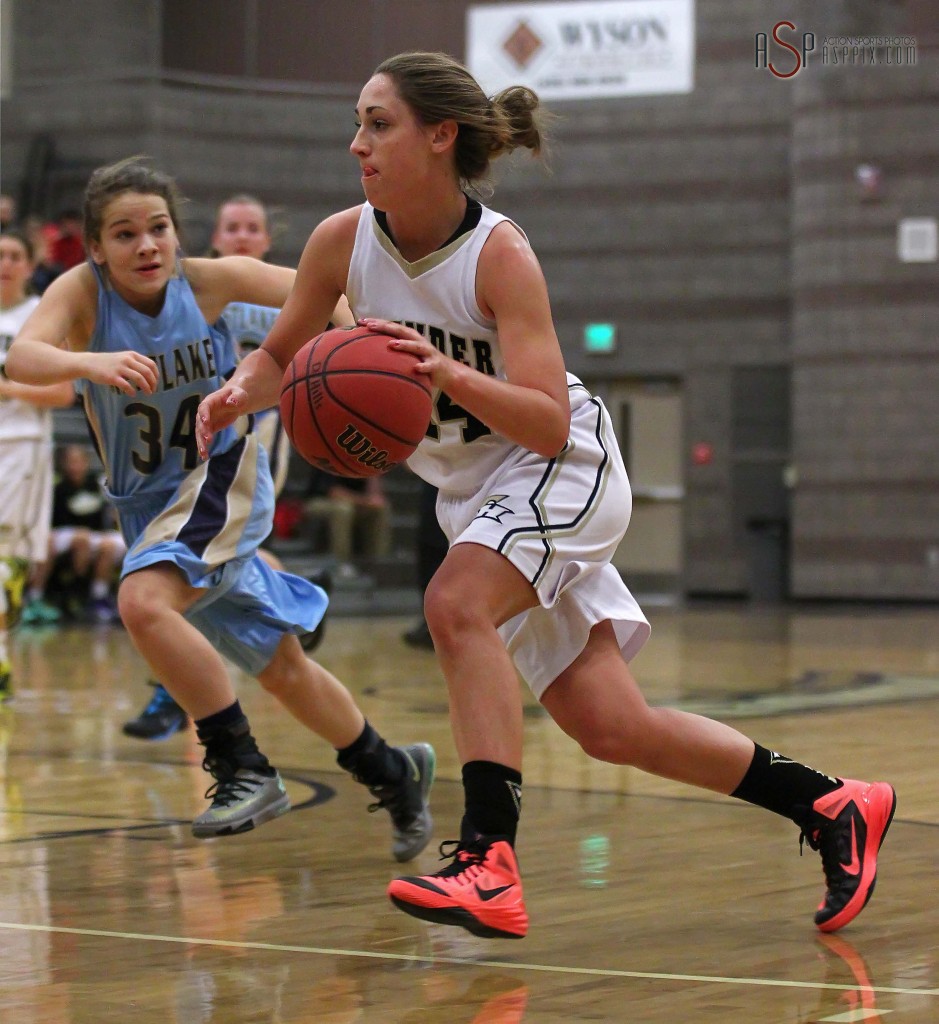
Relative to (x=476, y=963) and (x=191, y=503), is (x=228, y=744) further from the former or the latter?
(x=476, y=963)

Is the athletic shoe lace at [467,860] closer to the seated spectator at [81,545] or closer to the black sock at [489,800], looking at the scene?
the black sock at [489,800]

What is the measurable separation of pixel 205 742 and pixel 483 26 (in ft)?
42.4

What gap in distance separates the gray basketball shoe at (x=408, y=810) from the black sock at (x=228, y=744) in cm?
28

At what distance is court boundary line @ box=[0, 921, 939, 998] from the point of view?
8.76 ft

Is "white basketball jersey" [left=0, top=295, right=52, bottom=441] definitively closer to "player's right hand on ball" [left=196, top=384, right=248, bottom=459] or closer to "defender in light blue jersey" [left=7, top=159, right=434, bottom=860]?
"defender in light blue jersey" [left=7, top=159, right=434, bottom=860]

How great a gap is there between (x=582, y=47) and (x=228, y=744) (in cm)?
1277

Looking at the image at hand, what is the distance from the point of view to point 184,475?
3994 millimetres

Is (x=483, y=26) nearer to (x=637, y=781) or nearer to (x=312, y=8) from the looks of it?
(x=312, y=8)

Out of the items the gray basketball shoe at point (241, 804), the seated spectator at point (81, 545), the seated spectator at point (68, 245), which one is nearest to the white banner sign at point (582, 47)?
the seated spectator at point (68, 245)

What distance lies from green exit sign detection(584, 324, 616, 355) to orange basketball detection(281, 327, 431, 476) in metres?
13.4

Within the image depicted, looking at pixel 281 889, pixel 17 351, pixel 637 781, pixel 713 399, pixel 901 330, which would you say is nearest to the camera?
pixel 281 889

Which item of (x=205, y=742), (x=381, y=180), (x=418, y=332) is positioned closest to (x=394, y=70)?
(x=381, y=180)

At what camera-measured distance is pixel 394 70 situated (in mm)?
3096

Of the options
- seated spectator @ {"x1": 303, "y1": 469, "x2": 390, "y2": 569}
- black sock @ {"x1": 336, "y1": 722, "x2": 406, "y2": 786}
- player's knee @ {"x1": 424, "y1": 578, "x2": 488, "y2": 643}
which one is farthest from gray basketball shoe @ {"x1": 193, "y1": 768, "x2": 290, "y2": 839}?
seated spectator @ {"x1": 303, "y1": 469, "x2": 390, "y2": 569}
